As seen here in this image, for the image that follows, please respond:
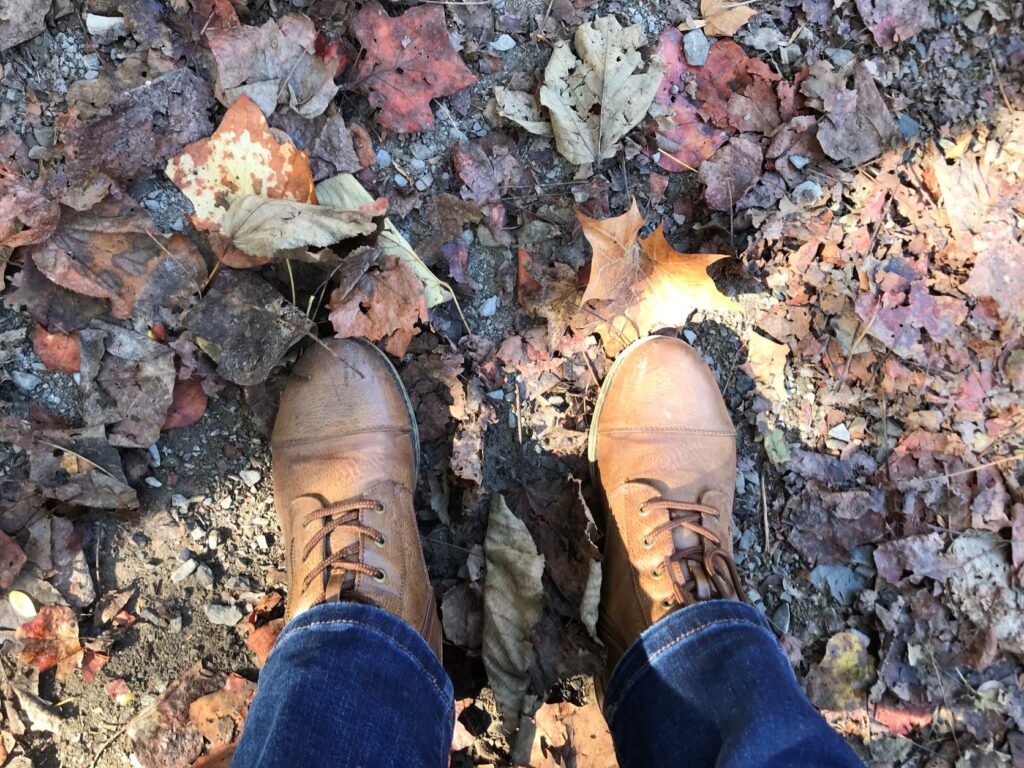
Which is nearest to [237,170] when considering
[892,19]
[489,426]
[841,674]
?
[489,426]

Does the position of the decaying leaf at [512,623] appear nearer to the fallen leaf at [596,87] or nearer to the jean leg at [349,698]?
the jean leg at [349,698]

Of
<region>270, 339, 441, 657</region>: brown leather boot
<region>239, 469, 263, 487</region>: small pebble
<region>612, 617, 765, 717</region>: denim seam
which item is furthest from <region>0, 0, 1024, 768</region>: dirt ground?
<region>612, 617, 765, 717</region>: denim seam

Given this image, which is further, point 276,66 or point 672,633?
point 276,66

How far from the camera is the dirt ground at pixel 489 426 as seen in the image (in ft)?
6.34

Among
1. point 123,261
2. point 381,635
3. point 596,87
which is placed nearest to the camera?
point 381,635

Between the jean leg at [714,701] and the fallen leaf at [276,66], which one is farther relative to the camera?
the fallen leaf at [276,66]

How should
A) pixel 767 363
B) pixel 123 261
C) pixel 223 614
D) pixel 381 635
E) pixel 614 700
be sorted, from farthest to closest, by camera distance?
pixel 767 363, pixel 223 614, pixel 123 261, pixel 614 700, pixel 381 635

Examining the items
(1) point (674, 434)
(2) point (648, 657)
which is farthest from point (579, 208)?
(2) point (648, 657)

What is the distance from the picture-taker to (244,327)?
191cm

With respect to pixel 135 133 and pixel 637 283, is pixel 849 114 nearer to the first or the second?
pixel 637 283

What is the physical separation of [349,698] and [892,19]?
261 centimetres

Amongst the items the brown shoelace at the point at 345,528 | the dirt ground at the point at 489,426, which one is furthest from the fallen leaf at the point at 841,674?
the brown shoelace at the point at 345,528

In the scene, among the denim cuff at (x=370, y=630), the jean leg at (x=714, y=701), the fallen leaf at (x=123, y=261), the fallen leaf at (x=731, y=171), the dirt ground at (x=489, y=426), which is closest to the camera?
the jean leg at (x=714, y=701)

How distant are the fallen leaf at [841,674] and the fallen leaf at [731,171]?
1.45m
